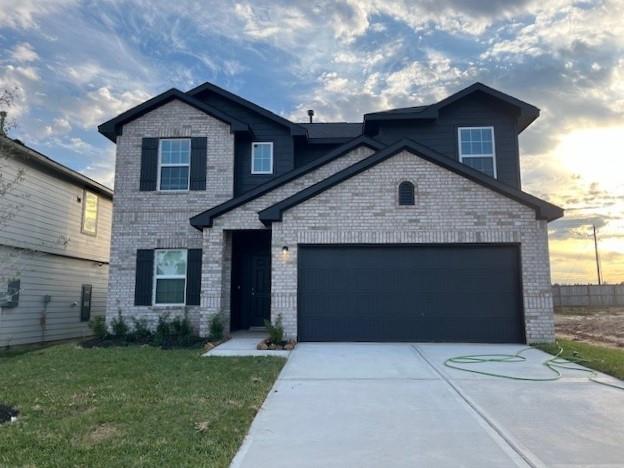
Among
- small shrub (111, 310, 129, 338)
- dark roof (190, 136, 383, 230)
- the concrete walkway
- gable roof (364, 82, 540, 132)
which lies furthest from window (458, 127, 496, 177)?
small shrub (111, 310, 129, 338)

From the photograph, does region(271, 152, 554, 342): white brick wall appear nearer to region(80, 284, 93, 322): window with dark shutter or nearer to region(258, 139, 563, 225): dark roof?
region(258, 139, 563, 225): dark roof

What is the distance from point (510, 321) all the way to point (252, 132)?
8444mm

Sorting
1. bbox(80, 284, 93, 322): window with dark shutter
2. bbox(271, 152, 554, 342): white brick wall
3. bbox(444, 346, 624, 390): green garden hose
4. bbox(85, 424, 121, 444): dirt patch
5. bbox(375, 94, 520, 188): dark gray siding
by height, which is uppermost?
bbox(375, 94, 520, 188): dark gray siding

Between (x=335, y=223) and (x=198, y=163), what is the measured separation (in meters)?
4.60

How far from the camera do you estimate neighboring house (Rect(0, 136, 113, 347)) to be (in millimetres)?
12609

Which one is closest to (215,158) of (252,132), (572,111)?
(252,132)

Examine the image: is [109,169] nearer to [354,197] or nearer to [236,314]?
[236,314]

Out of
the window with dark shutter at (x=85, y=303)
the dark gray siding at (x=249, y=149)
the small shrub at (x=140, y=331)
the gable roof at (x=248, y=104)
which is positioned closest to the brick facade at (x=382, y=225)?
the small shrub at (x=140, y=331)

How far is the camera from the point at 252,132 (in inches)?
539

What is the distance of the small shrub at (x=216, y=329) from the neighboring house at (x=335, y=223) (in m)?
0.23

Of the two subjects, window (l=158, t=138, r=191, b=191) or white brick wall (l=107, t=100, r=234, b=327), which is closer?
white brick wall (l=107, t=100, r=234, b=327)

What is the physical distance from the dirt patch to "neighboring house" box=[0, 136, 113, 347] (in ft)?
26.6

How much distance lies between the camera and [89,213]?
1644 centimetres

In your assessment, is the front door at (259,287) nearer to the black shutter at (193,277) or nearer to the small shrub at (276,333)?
the black shutter at (193,277)
